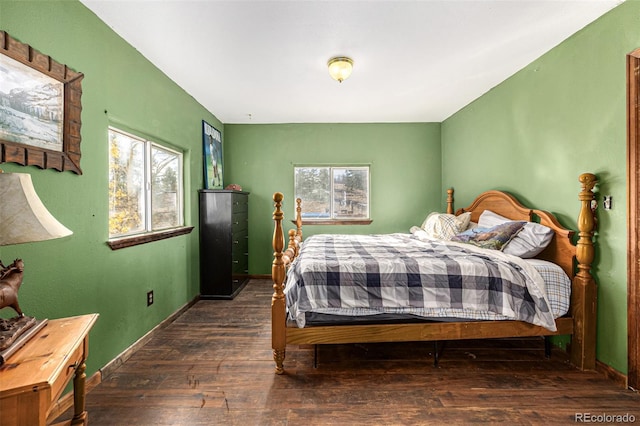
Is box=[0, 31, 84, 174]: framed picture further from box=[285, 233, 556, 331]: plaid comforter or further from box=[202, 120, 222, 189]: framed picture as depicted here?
box=[202, 120, 222, 189]: framed picture

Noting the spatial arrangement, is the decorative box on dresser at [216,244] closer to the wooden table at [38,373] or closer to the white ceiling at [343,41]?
the white ceiling at [343,41]

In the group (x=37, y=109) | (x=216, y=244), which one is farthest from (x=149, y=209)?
(x=37, y=109)

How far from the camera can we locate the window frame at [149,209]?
2.29 metres

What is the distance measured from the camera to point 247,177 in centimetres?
467

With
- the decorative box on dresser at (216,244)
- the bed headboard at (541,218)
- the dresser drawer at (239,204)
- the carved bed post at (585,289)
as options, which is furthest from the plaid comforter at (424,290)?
the dresser drawer at (239,204)

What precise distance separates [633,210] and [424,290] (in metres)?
1.39

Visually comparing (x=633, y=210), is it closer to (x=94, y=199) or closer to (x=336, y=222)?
(x=336, y=222)

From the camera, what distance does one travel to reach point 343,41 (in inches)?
89.7

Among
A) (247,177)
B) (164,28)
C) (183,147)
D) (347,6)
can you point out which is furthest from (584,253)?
(247,177)

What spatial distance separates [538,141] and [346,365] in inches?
101

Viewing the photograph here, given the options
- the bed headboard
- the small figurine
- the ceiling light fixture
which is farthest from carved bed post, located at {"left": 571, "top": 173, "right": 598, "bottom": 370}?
the small figurine

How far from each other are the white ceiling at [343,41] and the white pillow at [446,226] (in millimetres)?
1494

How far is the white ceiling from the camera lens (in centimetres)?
192

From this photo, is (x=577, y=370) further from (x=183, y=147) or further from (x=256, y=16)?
(x=183, y=147)
